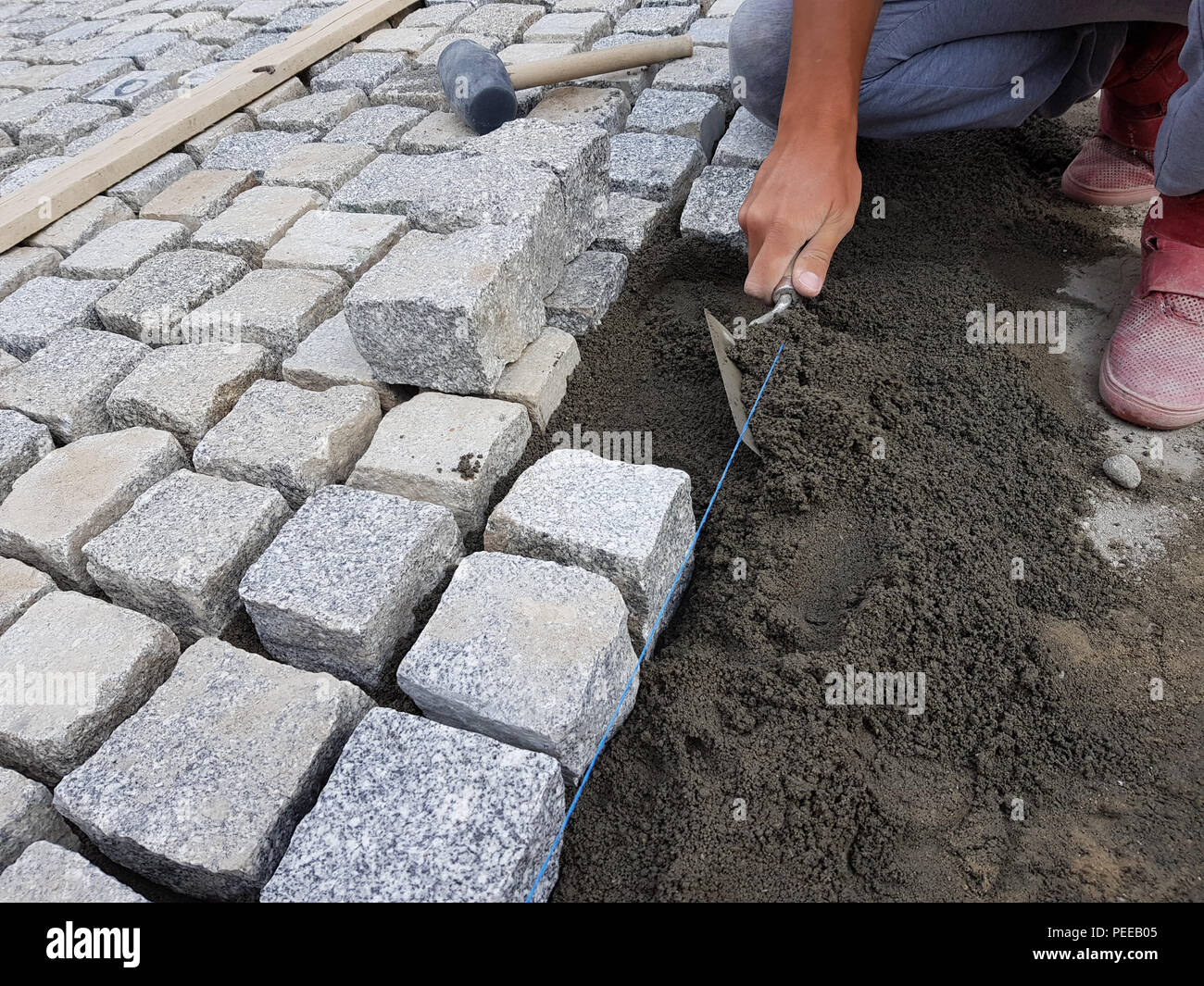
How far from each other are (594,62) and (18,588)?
2.77m

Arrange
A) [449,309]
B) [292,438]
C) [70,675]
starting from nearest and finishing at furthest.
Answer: [70,675] < [449,309] < [292,438]

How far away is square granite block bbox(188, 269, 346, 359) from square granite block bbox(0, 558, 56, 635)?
0.89m

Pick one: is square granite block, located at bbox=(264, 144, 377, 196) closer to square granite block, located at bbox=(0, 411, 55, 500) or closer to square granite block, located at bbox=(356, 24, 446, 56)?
square granite block, located at bbox=(356, 24, 446, 56)

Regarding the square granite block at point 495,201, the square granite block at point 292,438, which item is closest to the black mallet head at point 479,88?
the square granite block at point 495,201

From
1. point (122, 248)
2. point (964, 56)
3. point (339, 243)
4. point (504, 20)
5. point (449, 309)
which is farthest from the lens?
point (504, 20)

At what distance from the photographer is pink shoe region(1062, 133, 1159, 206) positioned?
286cm

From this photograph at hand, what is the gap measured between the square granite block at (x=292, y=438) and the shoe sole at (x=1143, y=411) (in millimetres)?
1960

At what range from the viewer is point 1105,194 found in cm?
290

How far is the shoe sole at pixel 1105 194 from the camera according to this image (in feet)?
9.41

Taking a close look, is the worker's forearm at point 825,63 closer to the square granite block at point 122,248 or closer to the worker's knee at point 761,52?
the worker's knee at point 761,52

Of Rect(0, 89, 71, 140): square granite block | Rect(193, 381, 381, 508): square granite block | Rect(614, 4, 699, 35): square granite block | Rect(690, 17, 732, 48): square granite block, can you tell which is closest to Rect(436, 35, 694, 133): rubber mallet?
Rect(690, 17, 732, 48): square granite block

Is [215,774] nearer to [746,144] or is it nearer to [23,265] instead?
[23,265]

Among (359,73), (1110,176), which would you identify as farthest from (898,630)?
(359,73)
